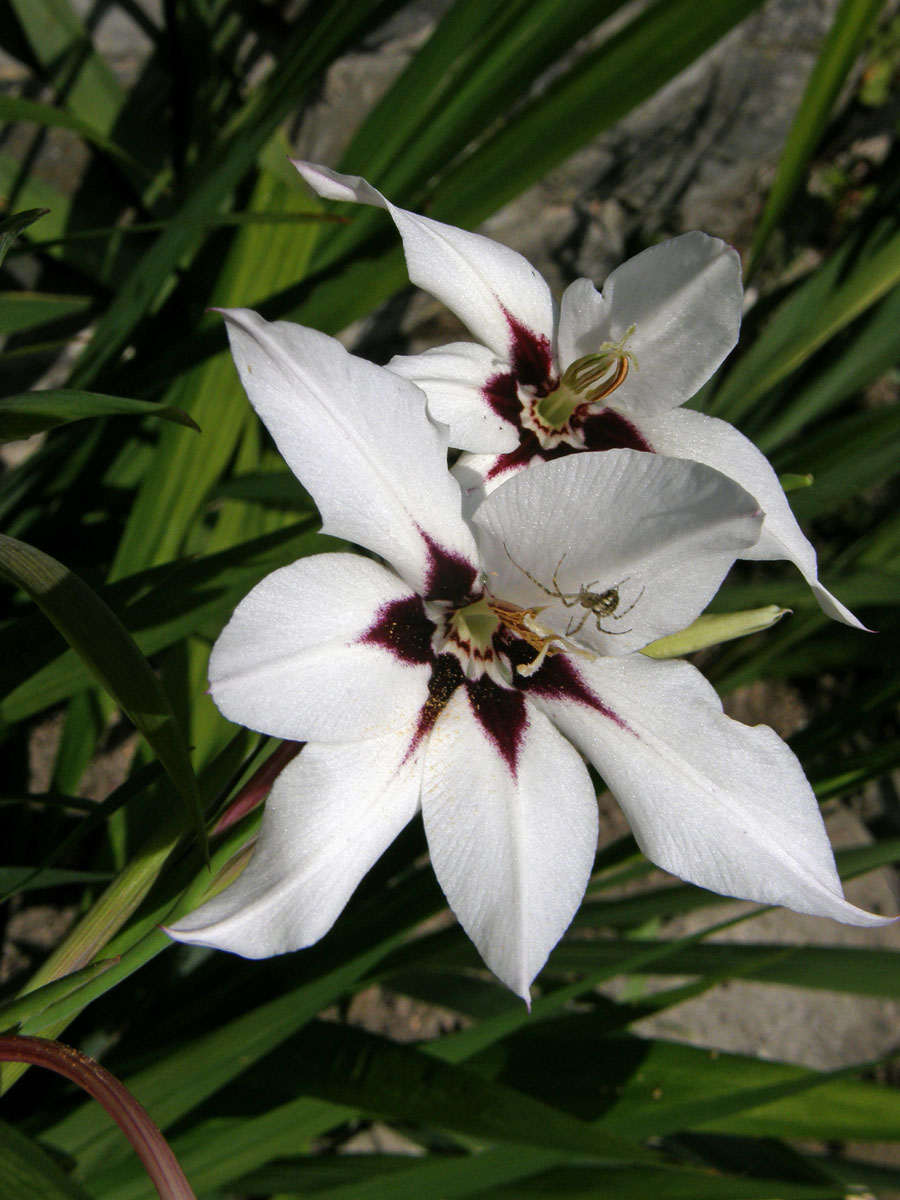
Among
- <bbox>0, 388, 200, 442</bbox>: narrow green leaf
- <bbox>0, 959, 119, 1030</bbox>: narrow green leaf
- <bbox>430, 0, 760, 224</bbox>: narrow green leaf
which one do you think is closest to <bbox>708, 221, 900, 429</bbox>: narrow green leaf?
<bbox>430, 0, 760, 224</bbox>: narrow green leaf

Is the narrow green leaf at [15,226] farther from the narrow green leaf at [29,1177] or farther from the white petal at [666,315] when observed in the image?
the narrow green leaf at [29,1177]

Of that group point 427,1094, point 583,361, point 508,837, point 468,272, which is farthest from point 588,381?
point 427,1094

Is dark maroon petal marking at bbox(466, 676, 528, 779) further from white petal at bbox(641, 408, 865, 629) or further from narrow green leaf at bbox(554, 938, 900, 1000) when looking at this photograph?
narrow green leaf at bbox(554, 938, 900, 1000)

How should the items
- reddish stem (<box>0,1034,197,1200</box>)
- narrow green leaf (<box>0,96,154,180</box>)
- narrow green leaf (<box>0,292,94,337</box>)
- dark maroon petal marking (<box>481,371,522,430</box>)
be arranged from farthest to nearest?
narrow green leaf (<box>0,292,94,337</box>), narrow green leaf (<box>0,96,154,180</box>), dark maroon petal marking (<box>481,371,522,430</box>), reddish stem (<box>0,1034,197,1200</box>)

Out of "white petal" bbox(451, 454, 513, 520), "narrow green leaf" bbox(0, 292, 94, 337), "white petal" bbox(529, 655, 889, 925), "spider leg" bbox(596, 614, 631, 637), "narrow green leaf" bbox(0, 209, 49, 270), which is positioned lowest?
"white petal" bbox(529, 655, 889, 925)

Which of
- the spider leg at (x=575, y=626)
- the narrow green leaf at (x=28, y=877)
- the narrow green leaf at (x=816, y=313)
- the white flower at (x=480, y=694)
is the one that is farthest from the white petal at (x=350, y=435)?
the narrow green leaf at (x=816, y=313)

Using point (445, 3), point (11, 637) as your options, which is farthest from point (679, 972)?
point (445, 3)
